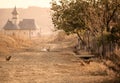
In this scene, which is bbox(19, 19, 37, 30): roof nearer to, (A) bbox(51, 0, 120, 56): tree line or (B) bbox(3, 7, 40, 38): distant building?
(B) bbox(3, 7, 40, 38): distant building

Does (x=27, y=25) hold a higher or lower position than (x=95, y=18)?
lower

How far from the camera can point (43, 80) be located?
19609mm

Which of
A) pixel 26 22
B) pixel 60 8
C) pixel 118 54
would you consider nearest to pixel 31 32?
pixel 26 22

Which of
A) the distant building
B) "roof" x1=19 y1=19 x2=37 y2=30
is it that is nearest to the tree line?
the distant building

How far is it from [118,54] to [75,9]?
10.4m

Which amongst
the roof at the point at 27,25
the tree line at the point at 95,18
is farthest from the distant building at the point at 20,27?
the tree line at the point at 95,18

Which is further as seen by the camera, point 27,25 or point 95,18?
point 27,25

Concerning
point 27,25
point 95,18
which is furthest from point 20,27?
point 95,18

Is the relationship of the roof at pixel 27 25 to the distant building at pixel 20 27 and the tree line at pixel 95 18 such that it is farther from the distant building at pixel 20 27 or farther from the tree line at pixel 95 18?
the tree line at pixel 95 18

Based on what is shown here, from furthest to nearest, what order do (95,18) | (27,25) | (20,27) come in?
(27,25), (20,27), (95,18)

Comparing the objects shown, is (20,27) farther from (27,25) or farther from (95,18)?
(95,18)

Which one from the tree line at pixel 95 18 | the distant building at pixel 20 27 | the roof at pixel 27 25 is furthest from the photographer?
the roof at pixel 27 25

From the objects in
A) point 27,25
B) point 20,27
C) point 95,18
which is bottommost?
point 20,27

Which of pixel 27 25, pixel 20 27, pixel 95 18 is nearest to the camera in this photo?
pixel 95 18
